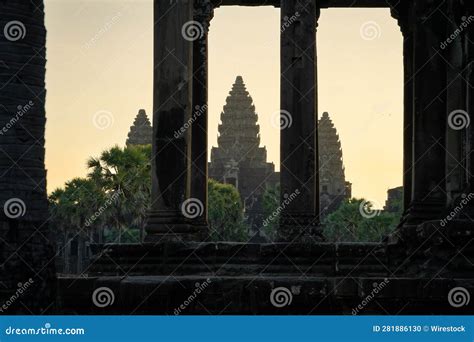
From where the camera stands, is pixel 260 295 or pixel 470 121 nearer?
pixel 260 295

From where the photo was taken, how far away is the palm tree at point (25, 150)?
11.6 metres

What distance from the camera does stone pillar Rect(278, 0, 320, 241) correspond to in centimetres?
2199

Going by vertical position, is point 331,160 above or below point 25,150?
above

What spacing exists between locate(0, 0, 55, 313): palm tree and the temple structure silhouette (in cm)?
1

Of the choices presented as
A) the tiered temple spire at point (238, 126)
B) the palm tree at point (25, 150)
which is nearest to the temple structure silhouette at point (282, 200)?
the palm tree at point (25, 150)

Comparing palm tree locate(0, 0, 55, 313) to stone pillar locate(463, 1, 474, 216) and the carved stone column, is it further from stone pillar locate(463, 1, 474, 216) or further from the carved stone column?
the carved stone column

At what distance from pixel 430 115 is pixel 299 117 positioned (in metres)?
3.09

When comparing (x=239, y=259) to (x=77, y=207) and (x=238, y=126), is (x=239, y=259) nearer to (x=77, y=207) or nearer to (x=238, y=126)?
(x=77, y=207)

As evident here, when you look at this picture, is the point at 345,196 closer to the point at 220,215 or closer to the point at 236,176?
the point at 236,176

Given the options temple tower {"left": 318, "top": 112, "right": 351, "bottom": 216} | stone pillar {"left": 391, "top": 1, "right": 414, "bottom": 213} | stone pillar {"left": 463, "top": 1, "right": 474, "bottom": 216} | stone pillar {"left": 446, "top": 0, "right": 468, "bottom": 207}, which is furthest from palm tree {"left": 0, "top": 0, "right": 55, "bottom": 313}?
temple tower {"left": 318, "top": 112, "right": 351, "bottom": 216}

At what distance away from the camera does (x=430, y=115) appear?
2066 cm

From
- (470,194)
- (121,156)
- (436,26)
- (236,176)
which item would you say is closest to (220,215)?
(121,156)

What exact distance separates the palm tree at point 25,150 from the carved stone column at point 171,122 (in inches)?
285

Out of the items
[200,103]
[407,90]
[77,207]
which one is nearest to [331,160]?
[77,207]
